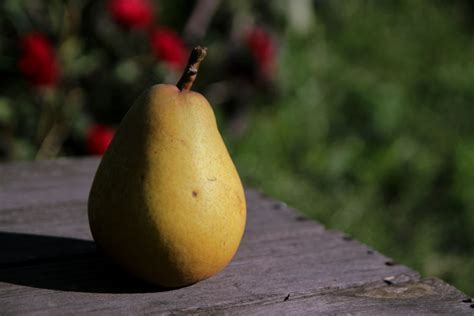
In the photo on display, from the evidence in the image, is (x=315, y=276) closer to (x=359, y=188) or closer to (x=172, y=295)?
(x=172, y=295)

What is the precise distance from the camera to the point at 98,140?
3143mm

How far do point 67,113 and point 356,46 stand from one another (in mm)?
2496

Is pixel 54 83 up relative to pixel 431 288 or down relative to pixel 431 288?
down

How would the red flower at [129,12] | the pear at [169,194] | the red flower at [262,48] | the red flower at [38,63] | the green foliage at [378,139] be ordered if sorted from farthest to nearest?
the red flower at [262,48]
the green foliage at [378,139]
the red flower at [129,12]
the red flower at [38,63]
the pear at [169,194]

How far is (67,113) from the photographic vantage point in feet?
11.0

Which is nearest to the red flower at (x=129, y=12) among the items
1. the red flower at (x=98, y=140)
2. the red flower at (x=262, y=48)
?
the red flower at (x=98, y=140)

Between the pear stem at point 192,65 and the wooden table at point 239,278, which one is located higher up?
the pear stem at point 192,65

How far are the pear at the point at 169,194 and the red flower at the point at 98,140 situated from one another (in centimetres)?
181

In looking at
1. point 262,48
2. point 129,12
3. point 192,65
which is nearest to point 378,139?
point 262,48

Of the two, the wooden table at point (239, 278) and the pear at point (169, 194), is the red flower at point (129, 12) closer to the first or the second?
the wooden table at point (239, 278)

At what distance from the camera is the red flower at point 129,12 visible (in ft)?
10.6

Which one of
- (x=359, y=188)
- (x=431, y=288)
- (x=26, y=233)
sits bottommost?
(x=359, y=188)

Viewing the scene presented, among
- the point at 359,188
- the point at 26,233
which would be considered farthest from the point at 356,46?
the point at 26,233

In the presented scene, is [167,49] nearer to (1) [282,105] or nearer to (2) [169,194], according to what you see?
(1) [282,105]
